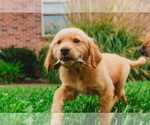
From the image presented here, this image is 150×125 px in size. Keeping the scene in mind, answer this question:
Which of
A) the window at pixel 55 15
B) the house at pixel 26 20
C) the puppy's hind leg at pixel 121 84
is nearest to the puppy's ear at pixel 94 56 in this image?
the puppy's hind leg at pixel 121 84

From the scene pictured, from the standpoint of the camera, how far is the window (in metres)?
9.64

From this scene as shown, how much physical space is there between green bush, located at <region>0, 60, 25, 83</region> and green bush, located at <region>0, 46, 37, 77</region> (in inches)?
14.7

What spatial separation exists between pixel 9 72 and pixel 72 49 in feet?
22.6

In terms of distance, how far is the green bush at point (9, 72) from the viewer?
9523mm

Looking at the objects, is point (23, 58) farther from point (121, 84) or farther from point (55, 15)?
point (121, 84)

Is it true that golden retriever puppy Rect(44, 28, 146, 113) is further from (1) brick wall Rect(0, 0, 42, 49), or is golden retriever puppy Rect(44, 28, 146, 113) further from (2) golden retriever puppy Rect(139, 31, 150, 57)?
(1) brick wall Rect(0, 0, 42, 49)

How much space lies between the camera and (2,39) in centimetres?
1172

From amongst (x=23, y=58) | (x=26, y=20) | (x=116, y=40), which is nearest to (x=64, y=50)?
(x=116, y=40)

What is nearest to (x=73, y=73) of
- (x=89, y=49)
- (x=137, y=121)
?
(x=89, y=49)

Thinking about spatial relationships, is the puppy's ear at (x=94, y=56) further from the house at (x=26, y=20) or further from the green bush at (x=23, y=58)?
the house at (x=26, y=20)

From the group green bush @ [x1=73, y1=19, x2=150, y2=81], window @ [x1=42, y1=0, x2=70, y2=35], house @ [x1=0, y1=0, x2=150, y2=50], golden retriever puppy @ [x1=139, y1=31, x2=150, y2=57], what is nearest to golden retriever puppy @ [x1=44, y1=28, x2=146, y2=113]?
golden retriever puppy @ [x1=139, y1=31, x2=150, y2=57]

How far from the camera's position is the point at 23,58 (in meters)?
10.1

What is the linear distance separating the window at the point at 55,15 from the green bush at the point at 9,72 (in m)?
1.43

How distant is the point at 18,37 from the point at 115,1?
384cm
